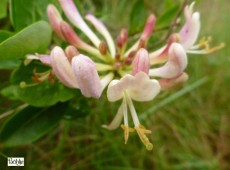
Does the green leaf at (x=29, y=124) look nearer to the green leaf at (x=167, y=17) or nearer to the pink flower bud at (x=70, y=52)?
the pink flower bud at (x=70, y=52)

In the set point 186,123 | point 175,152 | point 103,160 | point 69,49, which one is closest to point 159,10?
point 186,123

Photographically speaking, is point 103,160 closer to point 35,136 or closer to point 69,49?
point 35,136

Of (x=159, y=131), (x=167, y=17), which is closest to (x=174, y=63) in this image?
(x=167, y=17)

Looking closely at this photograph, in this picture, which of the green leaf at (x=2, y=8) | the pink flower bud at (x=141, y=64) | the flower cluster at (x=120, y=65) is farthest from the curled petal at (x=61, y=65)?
the green leaf at (x=2, y=8)

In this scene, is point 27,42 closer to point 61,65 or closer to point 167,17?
point 61,65

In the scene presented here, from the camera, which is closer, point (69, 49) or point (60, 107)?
point (69, 49)

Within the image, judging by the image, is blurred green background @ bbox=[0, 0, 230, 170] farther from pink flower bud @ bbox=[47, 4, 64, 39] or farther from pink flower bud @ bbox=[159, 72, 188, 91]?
pink flower bud @ bbox=[159, 72, 188, 91]

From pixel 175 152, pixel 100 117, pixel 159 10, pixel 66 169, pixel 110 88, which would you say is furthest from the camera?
pixel 159 10
